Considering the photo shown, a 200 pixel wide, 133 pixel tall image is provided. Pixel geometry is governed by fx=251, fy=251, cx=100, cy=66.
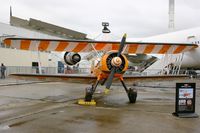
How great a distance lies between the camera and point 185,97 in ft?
24.0

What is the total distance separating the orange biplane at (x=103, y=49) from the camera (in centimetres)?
899

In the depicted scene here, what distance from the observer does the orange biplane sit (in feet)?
29.5

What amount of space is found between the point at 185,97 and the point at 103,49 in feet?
18.4

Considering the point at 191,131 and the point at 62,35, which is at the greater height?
the point at 62,35

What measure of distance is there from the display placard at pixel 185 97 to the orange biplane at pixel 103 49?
232 cm

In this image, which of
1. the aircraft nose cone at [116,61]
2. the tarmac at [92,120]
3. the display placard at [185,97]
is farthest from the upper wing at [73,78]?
the display placard at [185,97]

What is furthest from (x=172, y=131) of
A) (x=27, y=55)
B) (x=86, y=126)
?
(x=27, y=55)

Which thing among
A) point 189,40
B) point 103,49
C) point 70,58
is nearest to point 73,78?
point 103,49

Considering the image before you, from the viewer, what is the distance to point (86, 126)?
5.96 metres

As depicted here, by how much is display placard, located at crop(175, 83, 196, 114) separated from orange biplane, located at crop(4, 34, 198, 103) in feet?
7.60

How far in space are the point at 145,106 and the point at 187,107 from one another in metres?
1.90

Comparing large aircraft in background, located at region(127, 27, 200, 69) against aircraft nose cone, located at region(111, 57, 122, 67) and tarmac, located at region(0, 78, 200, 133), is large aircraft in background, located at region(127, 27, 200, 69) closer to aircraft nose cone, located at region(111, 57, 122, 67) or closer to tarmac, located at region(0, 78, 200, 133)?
tarmac, located at region(0, 78, 200, 133)

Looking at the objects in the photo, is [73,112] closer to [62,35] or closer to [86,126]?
[86,126]

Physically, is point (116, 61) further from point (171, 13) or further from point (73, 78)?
point (171, 13)
